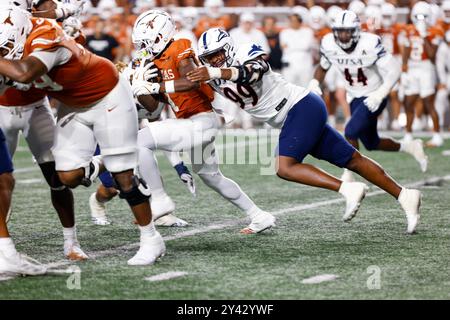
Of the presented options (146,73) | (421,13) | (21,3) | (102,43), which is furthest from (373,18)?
(21,3)

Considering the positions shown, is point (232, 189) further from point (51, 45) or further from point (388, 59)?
point (388, 59)

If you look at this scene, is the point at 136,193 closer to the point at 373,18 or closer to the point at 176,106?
the point at 176,106

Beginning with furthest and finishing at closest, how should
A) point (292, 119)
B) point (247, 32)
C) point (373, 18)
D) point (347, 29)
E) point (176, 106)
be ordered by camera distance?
point (247, 32) < point (373, 18) < point (347, 29) < point (176, 106) < point (292, 119)

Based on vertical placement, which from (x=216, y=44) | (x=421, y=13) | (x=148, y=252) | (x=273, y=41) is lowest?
(x=148, y=252)

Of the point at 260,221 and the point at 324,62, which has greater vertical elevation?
the point at 324,62

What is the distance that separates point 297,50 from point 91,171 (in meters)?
8.09

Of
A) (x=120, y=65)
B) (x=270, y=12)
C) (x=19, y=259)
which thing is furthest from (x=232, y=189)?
(x=270, y=12)

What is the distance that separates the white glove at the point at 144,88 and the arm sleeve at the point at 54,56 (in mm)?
684

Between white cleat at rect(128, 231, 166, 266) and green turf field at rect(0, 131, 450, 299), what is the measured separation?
51 millimetres

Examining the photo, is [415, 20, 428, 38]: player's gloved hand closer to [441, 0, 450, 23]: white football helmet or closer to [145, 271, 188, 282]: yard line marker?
[441, 0, 450, 23]: white football helmet

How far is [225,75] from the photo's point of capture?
192 inches

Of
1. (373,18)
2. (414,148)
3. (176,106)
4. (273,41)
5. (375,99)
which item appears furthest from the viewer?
(273,41)

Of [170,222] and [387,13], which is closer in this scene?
[170,222]

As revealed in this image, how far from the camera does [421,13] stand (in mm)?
10805
